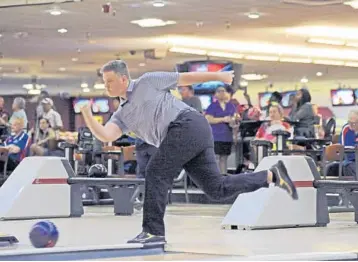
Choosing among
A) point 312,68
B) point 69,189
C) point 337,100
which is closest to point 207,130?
point 69,189

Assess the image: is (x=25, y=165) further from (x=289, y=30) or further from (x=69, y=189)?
(x=289, y=30)

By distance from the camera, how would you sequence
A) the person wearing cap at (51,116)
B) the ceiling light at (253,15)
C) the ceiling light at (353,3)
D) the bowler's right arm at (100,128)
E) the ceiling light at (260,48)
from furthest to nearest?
the ceiling light at (260,48)
the ceiling light at (253,15)
the ceiling light at (353,3)
the person wearing cap at (51,116)
the bowler's right arm at (100,128)

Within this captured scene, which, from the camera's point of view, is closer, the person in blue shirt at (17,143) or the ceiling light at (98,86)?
the person in blue shirt at (17,143)

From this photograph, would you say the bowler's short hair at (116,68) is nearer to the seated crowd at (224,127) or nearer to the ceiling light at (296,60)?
the seated crowd at (224,127)

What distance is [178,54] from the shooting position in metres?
23.2

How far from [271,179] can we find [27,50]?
686 inches

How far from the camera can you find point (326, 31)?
1941 centimetres

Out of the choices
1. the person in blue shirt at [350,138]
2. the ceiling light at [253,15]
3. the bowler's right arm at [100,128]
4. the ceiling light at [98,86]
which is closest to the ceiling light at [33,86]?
the ceiling light at [98,86]

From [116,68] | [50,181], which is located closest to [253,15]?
[50,181]

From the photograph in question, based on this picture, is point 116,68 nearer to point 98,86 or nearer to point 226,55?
point 226,55

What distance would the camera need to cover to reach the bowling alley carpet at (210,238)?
557 cm

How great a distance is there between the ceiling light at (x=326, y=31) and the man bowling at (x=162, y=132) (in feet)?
42.5

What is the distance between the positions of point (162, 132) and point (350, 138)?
6546 millimetres

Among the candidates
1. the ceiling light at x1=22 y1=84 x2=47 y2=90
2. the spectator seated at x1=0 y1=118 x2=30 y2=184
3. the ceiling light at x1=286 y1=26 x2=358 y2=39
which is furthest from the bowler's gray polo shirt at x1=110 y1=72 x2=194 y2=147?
the ceiling light at x1=22 y1=84 x2=47 y2=90
